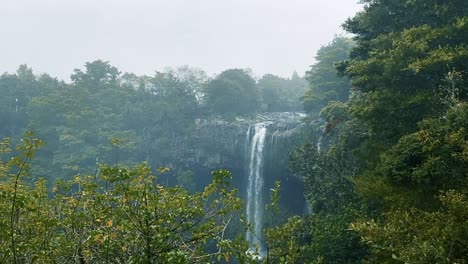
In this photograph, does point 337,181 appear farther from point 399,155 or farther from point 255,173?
point 255,173

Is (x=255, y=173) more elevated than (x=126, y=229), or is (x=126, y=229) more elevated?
(x=126, y=229)

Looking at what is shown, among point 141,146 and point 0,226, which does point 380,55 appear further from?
point 141,146

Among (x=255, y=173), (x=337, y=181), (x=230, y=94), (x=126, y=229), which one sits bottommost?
(x=255, y=173)

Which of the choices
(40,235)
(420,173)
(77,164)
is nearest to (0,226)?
(40,235)

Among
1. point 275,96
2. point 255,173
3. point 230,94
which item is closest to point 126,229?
point 255,173

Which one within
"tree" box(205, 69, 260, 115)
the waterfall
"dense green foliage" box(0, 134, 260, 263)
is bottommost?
the waterfall

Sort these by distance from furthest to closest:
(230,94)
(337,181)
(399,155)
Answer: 1. (230,94)
2. (337,181)
3. (399,155)

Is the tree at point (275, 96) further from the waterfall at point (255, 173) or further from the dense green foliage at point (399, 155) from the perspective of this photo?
the dense green foliage at point (399, 155)

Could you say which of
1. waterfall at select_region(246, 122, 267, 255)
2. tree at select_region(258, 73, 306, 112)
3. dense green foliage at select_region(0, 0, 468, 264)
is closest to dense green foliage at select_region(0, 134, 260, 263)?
dense green foliage at select_region(0, 0, 468, 264)

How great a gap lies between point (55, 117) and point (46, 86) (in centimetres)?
831

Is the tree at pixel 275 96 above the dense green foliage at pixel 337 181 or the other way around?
above

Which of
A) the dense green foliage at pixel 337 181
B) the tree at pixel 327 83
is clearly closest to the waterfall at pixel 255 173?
the dense green foliage at pixel 337 181

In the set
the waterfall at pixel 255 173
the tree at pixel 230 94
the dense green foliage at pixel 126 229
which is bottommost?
the waterfall at pixel 255 173

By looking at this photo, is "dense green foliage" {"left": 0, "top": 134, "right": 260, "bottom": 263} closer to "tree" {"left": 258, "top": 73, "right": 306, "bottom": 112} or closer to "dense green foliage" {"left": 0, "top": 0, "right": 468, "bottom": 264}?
"dense green foliage" {"left": 0, "top": 0, "right": 468, "bottom": 264}
